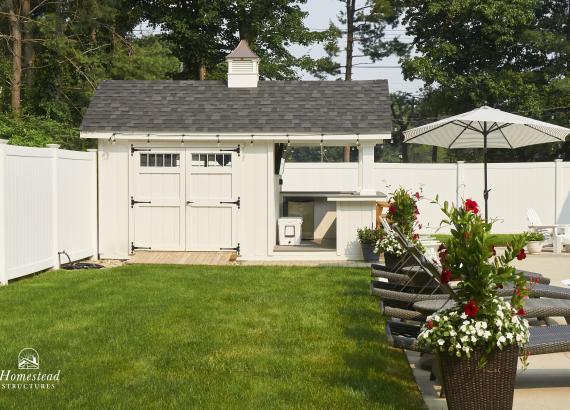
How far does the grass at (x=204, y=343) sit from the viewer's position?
5.77 m

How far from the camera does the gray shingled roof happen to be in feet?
49.1

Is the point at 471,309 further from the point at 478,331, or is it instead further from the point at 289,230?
the point at 289,230

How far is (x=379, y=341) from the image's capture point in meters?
7.67

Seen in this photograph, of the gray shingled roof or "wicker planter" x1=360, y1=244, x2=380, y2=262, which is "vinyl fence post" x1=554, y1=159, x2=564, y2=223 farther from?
"wicker planter" x1=360, y1=244, x2=380, y2=262

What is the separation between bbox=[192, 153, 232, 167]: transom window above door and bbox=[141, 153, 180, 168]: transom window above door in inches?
14.3

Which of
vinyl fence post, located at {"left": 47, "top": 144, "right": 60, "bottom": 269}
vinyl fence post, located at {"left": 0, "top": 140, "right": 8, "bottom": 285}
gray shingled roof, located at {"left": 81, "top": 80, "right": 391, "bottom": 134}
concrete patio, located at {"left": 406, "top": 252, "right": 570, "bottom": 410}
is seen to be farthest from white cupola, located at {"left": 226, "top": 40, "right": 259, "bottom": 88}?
concrete patio, located at {"left": 406, "top": 252, "right": 570, "bottom": 410}

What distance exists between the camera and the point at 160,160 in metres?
15.1

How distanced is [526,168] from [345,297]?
41.2 ft

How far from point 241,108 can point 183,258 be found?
3208mm

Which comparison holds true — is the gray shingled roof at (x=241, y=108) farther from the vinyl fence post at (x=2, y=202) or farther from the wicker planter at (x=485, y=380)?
Answer: the wicker planter at (x=485, y=380)

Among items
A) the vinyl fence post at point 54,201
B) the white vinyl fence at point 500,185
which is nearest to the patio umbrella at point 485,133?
the white vinyl fence at point 500,185

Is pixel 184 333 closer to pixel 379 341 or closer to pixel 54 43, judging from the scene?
pixel 379 341

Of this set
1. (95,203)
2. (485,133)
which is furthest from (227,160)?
(485,133)

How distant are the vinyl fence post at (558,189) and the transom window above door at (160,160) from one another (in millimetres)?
10872
